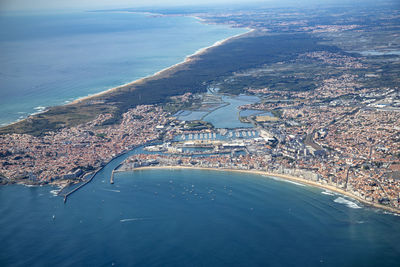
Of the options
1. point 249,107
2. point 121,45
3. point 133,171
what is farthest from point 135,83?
point 121,45

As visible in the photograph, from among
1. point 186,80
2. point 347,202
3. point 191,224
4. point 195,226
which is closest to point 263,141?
point 347,202

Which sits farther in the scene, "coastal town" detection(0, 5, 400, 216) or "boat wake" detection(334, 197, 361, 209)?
"coastal town" detection(0, 5, 400, 216)

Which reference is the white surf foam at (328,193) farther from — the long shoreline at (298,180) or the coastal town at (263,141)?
the coastal town at (263,141)

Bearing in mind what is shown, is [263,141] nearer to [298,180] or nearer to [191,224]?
[298,180]

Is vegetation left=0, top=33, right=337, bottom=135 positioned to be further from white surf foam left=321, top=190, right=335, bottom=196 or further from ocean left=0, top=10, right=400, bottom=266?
white surf foam left=321, top=190, right=335, bottom=196

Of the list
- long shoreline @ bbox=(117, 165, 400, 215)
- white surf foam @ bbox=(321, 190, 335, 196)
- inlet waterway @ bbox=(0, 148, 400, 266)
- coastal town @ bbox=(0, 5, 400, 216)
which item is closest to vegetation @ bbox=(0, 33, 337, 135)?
coastal town @ bbox=(0, 5, 400, 216)

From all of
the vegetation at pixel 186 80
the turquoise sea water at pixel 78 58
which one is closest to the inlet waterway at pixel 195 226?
the vegetation at pixel 186 80
